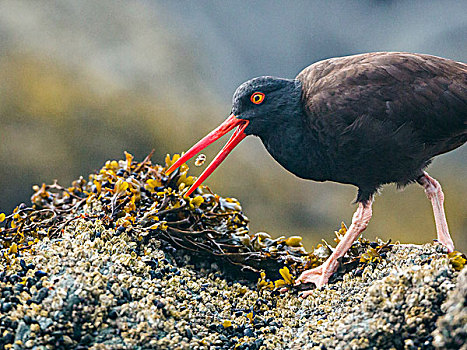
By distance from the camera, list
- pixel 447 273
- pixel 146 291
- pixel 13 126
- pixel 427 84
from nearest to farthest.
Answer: pixel 447 273, pixel 146 291, pixel 427 84, pixel 13 126

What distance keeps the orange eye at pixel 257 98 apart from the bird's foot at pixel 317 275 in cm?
105

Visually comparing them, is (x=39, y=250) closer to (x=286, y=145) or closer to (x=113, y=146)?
(x=286, y=145)

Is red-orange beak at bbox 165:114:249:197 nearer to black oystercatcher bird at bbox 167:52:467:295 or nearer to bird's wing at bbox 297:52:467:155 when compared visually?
black oystercatcher bird at bbox 167:52:467:295

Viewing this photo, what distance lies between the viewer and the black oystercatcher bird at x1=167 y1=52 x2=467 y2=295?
2746 mm

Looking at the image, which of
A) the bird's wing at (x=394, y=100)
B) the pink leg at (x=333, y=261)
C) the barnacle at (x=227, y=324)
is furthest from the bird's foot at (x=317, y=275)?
the bird's wing at (x=394, y=100)

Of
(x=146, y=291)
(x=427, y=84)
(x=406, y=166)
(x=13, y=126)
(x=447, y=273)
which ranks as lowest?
(x=447, y=273)

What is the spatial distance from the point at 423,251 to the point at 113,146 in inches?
201

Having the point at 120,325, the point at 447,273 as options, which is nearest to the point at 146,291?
the point at 120,325

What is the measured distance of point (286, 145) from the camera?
2979 millimetres

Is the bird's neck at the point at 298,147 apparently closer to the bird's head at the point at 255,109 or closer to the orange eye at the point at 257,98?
the bird's head at the point at 255,109

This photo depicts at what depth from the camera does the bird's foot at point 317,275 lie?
2705mm

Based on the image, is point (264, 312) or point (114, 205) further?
point (114, 205)

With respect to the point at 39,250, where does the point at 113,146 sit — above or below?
above

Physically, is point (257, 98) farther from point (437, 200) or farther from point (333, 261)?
point (437, 200)
